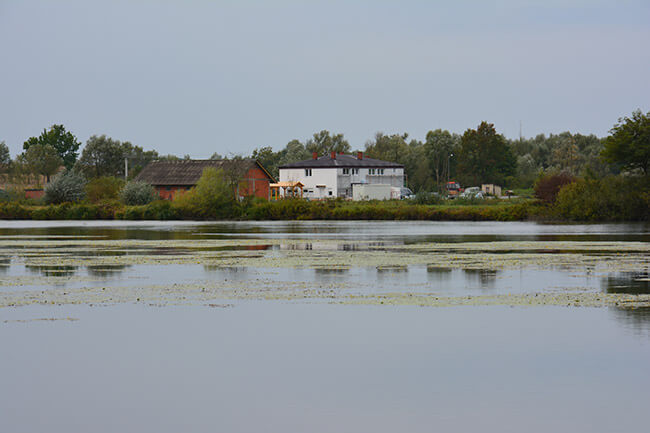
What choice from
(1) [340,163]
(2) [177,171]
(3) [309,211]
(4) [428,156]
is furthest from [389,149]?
(3) [309,211]

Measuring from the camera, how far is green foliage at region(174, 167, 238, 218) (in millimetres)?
67188

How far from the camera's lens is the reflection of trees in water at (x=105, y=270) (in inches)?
843

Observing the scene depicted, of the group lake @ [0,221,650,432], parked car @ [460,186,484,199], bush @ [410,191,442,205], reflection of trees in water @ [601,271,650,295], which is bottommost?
lake @ [0,221,650,432]

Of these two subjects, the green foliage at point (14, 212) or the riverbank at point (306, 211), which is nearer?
the riverbank at point (306, 211)

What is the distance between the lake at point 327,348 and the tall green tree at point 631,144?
37454 millimetres

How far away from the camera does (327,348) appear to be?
12.1 meters

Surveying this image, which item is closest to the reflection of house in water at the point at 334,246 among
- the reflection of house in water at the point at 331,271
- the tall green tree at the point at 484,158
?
the reflection of house in water at the point at 331,271

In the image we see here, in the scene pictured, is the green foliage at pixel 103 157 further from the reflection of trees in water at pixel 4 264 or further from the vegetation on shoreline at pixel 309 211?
the reflection of trees in water at pixel 4 264

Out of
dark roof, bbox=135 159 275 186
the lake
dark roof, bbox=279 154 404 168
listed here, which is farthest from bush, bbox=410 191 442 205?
the lake

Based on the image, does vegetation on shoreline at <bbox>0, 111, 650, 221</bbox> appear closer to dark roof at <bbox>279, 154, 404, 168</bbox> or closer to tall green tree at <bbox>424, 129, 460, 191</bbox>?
dark roof at <bbox>279, 154, 404, 168</bbox>

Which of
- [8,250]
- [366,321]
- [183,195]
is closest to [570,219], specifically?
[183,195]

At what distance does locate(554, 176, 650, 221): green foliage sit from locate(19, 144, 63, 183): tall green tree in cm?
8387

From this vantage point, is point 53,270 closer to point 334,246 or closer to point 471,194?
point 334,246

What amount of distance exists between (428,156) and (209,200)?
71.9 m
